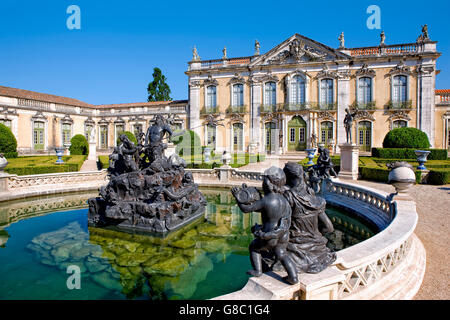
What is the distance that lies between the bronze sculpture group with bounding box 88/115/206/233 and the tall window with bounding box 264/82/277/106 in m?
19.7

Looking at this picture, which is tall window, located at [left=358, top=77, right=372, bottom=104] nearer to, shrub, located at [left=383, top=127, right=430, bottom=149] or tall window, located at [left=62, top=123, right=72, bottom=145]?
shrub, located at [left=383, top=127, right=430, bottom=149]

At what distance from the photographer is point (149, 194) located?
23.2 ft

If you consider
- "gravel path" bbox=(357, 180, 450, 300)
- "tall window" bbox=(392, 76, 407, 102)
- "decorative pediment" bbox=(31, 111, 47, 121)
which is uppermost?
"tall window" bbox=(392, 76, 407, 102)

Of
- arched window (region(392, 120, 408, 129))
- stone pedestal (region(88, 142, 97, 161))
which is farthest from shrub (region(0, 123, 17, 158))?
arched window (region(392, 120, 408, 129))

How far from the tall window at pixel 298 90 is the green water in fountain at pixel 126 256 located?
19.5m

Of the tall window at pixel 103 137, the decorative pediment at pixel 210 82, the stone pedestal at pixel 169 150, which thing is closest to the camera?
the stone pedestal at pixel 169 150

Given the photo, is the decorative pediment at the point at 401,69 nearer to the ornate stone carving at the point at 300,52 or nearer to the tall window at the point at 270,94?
the ornate stone carving at the point at 300,52

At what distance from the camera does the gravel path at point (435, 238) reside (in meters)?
3.42

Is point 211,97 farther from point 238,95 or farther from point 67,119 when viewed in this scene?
point 67,119

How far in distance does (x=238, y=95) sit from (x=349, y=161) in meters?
16.9

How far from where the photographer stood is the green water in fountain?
401 centimetres

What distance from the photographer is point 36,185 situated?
10.3m

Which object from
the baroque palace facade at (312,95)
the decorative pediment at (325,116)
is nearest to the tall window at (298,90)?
the baroque palace facade at (312,95)

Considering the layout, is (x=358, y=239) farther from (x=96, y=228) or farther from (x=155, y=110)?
(x=155, y=110)
